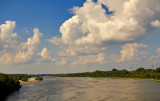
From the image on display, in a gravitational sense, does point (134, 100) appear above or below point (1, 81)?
below

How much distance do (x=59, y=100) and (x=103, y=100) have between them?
14.9 m

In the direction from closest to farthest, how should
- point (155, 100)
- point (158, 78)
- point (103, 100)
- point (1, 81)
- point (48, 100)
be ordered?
point (155, 100) < point (103, 100) < point (48, 100) < point (1, 81) < point (158, 78)

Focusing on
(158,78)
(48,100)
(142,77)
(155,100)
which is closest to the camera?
(155,100)

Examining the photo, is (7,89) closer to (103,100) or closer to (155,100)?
(103,100)

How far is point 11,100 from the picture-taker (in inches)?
2175

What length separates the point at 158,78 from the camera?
124m

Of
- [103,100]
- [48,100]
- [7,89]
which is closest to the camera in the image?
[103,100]

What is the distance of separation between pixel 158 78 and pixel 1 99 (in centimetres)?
11460

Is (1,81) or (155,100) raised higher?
(1,81)

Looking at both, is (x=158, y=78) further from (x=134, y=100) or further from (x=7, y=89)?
(x=7, y=89)

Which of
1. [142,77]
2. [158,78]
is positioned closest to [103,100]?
[158,78]

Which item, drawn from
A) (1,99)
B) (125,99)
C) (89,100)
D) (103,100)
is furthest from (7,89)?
(125,99)

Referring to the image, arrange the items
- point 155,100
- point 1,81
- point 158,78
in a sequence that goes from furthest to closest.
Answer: point 158,78, point 1,81, point 155,100

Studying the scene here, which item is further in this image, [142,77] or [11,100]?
[142,77]
